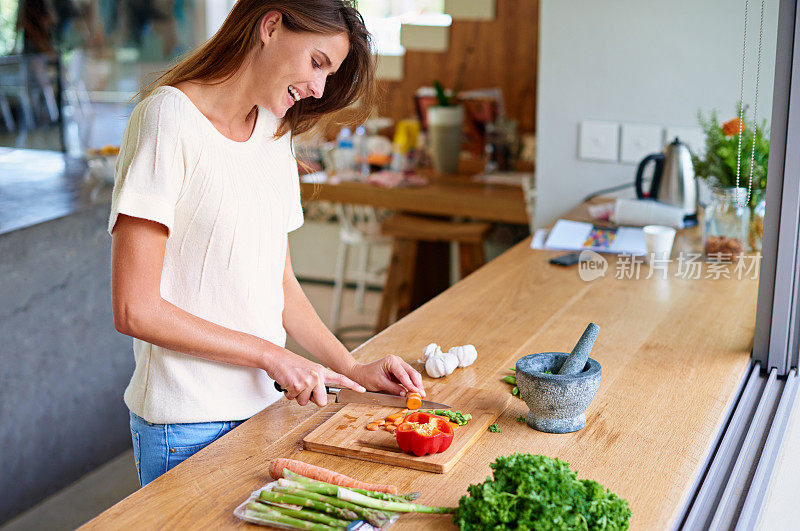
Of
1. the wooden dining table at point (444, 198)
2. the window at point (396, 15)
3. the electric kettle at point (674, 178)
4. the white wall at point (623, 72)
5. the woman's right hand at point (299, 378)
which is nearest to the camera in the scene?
the woman's right hand at point (299, 378)

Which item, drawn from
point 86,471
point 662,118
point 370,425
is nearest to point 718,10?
point 662,118

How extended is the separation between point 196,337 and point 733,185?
1681 mm

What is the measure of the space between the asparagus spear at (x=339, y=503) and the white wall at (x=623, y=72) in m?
1.93

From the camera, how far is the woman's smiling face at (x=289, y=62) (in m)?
1.32

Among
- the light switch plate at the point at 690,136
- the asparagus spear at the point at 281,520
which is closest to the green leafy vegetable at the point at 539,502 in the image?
the asparagus spear at the point at 281,520

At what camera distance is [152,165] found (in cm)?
122

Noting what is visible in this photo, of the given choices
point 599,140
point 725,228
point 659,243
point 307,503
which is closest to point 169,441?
point 307,503

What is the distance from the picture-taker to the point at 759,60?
2119 millimetres

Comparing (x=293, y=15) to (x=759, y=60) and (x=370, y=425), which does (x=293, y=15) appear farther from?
(x=759, y=60)

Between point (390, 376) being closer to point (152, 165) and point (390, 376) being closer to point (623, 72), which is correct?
point (152, 165)

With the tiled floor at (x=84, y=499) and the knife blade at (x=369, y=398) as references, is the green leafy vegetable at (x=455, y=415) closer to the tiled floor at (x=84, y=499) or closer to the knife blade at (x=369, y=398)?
the knife blade at (x=369, y=398)

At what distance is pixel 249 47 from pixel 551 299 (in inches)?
39.3

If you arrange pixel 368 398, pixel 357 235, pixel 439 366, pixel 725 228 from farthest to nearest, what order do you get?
1. pixel 357 235
2. pixel 725 228
3. pixel 439 366
4. pixel 368 398

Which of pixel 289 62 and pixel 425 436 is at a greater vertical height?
pixel 289 62
